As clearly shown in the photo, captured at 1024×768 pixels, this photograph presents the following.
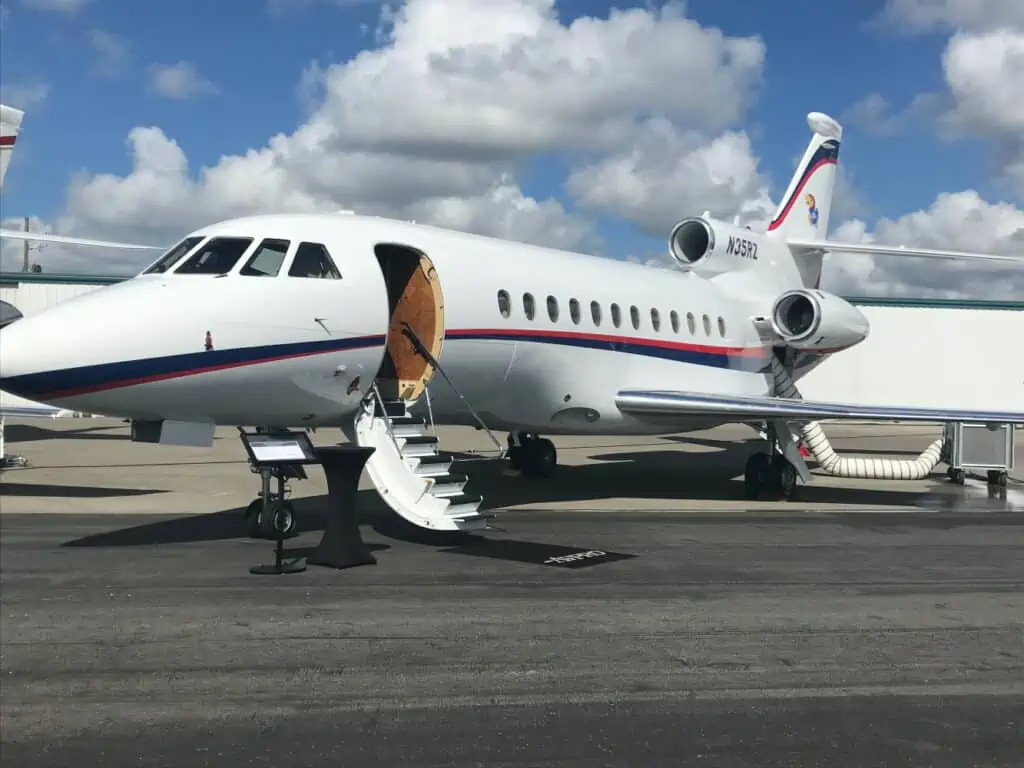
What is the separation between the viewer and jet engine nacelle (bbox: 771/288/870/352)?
1802cm

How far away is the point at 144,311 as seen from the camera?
8.77 m

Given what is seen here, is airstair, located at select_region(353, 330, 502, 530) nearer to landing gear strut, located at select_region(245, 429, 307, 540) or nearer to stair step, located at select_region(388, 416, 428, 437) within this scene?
stair step, located at select_region(388, 416, 428, 437)

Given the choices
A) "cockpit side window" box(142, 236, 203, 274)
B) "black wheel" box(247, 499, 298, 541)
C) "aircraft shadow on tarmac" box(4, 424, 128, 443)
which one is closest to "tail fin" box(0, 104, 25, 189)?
"aircraft shadow on tarmac" box(4, 424, 128, 443)

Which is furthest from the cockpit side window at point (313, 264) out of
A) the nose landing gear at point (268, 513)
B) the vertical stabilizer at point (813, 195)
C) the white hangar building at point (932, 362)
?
the white hangar building at point (932, 362)

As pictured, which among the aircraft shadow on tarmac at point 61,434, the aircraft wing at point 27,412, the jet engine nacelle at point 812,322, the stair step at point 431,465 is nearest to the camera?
the stair step at point 431,465

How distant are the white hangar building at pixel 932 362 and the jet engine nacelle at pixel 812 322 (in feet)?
75.5

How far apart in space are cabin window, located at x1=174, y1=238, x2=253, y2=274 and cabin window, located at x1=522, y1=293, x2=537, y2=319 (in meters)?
3.81

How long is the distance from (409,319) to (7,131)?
13.5 m

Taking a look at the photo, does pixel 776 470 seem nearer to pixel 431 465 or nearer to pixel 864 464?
pixel 864 464

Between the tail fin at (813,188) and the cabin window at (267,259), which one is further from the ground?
the tail fin at (813,188)

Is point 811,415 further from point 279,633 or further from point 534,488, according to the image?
point 279,633

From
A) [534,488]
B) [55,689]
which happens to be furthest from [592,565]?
[534,488]

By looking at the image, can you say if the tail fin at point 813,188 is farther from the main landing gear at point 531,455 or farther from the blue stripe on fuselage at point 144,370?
the blue stripe on fuselage at point 144,370

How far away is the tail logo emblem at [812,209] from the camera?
21562mm
